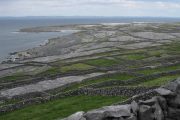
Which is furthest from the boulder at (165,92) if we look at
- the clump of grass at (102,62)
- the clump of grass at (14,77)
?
the clump of grass at (102,62)

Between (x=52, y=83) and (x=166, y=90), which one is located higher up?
(x=166, y=90)

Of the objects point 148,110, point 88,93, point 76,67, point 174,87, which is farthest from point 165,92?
point 76,67

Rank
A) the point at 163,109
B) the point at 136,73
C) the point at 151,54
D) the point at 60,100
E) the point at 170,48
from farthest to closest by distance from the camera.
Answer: the point at 170,48 → the point at 151,54 → the point at 136,73 → the point at 60,100 → the point at 163,109

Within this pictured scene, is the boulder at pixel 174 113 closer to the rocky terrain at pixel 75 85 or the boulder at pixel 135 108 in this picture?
the boulder at pixel 135 108

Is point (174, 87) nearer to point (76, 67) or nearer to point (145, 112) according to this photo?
point (145, 112)

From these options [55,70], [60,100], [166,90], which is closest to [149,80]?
[60,100]

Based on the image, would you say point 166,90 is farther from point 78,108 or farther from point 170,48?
point 170,48

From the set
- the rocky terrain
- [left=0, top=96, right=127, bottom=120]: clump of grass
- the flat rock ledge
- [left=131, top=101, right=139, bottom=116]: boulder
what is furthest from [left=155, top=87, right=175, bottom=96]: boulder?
[left=0, top=96, right=127, bottom=120]: clump of grass
